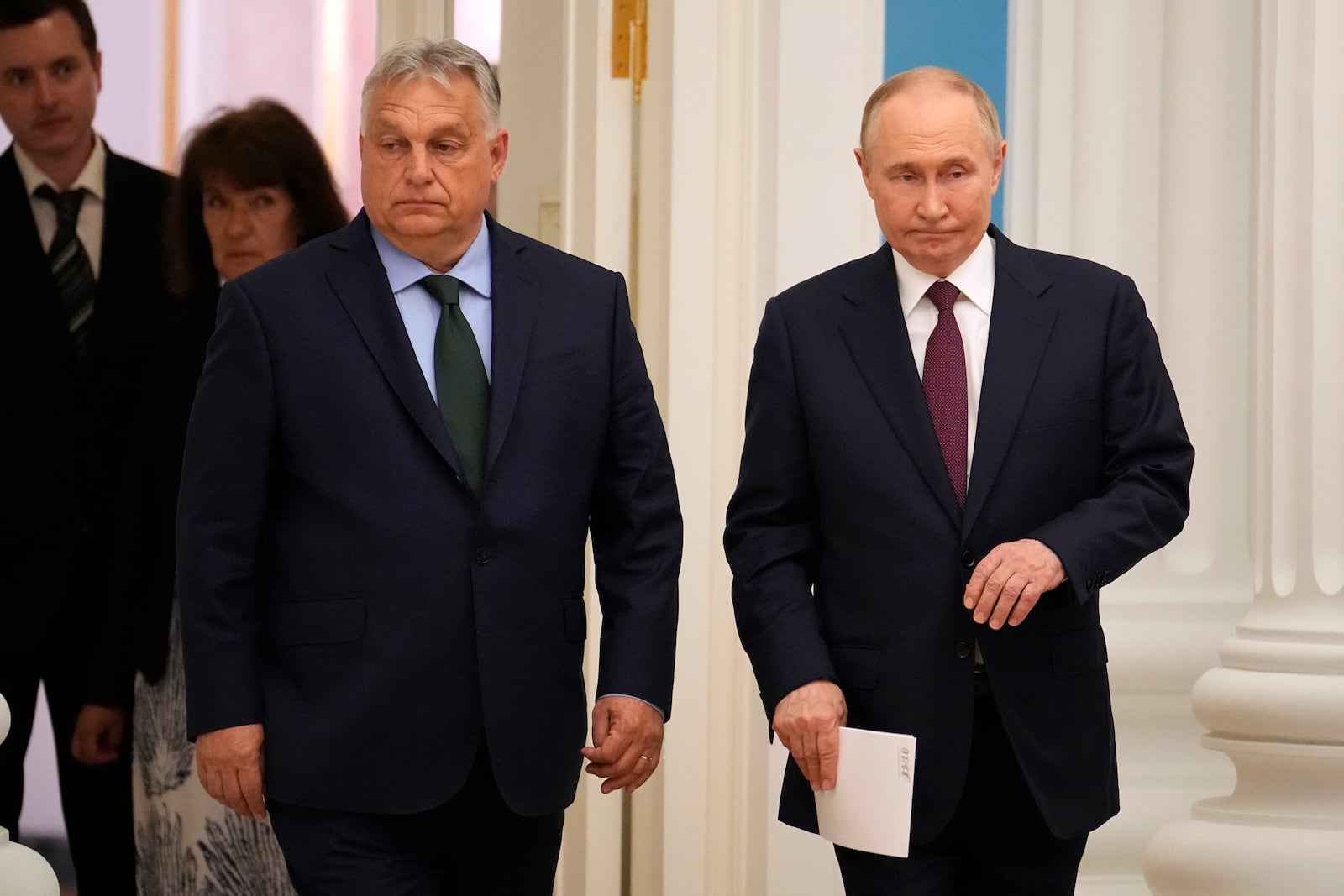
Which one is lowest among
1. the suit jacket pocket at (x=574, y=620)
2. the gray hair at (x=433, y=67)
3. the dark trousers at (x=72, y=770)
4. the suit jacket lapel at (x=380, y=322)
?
the dark trousers at (x=72, y=770)

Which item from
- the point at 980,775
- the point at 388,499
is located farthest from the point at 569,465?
the point at 980,775

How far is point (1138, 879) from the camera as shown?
4.21 m

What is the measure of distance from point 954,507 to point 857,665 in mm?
266

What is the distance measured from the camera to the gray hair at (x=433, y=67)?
2.58 metres

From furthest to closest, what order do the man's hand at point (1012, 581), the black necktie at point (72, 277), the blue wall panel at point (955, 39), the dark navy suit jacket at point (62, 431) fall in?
the black necktie at point (72, 277), the dark navy suit jacket at point (62, 431), the blue wall panel at point (955, 39), the man's hand at point (1012, 581)

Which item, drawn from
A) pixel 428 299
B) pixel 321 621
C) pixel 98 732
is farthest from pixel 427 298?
pixel 98 732

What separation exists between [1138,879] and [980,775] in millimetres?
1949

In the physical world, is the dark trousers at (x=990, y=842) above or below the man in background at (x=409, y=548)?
below

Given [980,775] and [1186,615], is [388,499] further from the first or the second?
[1186,615]

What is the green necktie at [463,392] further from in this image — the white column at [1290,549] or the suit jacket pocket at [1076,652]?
the white column at [1290,549]

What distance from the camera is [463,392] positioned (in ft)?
8.30

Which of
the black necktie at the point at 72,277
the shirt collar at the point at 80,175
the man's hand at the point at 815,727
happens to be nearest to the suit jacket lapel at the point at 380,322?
the man's hand at the point at 815,727

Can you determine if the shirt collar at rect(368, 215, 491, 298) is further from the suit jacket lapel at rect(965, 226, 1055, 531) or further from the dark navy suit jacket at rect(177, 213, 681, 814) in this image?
the suit jacket lapel at rect(965, 226, 1055, 531)

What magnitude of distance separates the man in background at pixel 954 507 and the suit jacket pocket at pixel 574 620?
0.76ft
